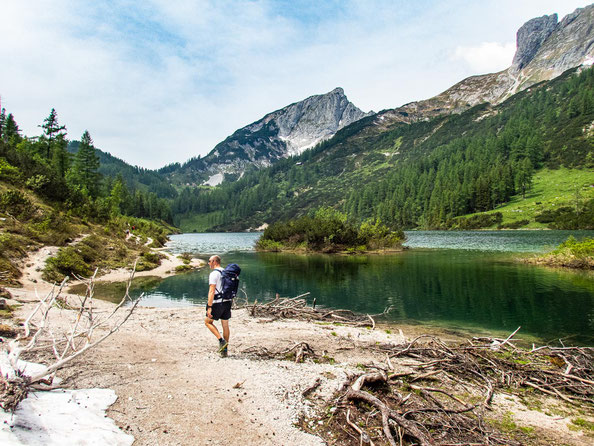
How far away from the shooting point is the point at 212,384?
7.76 metres

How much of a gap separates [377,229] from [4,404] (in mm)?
69954

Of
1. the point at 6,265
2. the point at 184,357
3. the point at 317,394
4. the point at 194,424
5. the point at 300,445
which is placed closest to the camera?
the point at 300,445

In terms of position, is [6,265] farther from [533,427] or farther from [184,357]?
[533,427]

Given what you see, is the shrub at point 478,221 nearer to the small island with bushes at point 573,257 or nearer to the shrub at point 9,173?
the small island with bushes at point 573,257

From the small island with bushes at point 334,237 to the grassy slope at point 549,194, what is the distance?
67838 mm

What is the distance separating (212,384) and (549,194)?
15428cm

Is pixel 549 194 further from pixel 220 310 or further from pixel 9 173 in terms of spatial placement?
pixel 9 173

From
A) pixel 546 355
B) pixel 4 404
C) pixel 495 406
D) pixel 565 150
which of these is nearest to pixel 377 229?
pixel 546 355

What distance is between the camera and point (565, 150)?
14825 cm

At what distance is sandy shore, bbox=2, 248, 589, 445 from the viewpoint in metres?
5.81

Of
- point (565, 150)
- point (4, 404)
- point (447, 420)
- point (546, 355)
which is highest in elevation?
point (565, 150)

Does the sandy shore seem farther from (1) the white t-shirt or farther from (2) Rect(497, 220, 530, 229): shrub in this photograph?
(2) Rect(497, 220, 530, 229): shrub

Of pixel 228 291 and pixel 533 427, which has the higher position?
pixel 228 291

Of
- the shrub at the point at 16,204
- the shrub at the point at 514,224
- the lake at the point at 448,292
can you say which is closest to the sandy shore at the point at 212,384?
the lake at the point at 448,292
